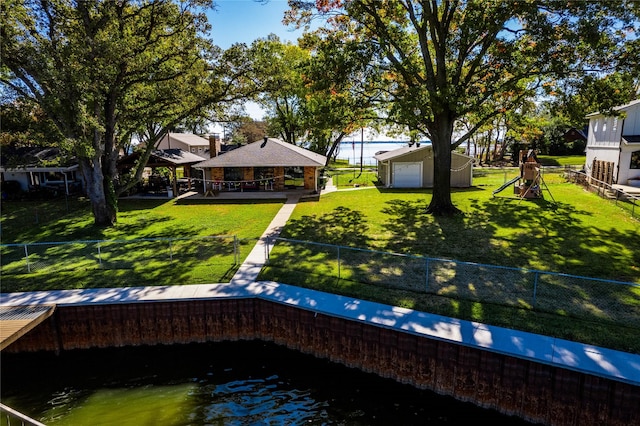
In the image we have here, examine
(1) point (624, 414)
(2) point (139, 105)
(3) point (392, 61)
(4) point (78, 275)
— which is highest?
(3) point (392, 61)

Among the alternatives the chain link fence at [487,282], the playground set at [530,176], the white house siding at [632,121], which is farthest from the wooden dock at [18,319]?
the white house siding at [632,121]

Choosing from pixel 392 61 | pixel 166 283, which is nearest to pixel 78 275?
pixel 166 283

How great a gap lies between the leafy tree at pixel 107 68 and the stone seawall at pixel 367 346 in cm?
880

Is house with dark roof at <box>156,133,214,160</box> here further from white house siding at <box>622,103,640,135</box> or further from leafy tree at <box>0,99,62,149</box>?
white house siding at <box>622,103,640,135</box>

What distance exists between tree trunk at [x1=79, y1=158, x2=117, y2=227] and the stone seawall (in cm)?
936

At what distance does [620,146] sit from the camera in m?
22.8

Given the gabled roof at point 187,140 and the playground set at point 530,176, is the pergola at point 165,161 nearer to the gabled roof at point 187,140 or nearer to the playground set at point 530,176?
the gabled roof at point 187,140

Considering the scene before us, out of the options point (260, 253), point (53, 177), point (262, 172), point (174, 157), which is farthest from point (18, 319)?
point (53, 177)

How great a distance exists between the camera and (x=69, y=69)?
1512 centimetres

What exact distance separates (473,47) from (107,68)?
1651 centimetres

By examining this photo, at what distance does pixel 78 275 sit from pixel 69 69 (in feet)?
27.5

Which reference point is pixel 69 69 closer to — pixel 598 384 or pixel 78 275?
pixel 78 275

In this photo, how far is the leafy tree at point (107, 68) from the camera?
15188 millimetres

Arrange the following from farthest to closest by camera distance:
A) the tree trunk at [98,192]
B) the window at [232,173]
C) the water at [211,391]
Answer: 1. the window at [232,173]
2. the tree trunk at [98,192]
3. the water at [211,391]
